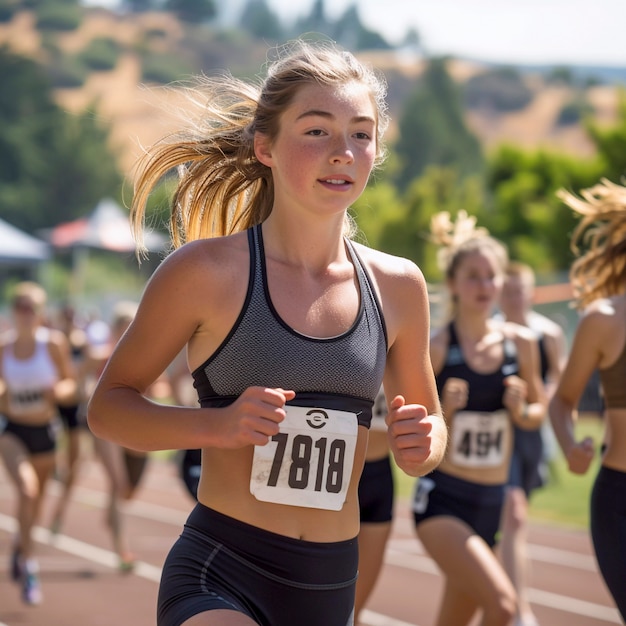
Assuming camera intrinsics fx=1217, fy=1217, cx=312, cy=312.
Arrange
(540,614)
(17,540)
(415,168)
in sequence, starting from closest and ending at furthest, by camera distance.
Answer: (540,614), (17,540), (415,168)

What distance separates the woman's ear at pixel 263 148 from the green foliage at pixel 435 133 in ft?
392

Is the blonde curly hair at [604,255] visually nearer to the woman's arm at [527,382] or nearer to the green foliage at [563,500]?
the woman's arm at [527,382]

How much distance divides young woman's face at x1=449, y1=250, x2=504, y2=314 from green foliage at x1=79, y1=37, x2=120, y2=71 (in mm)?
144680

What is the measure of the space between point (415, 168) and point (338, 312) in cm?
12395

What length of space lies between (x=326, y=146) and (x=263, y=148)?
0.32 meters

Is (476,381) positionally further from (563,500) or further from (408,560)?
(563,500)

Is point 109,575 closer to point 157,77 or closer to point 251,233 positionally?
point 251,233

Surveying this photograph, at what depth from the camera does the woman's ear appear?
10.6 ft

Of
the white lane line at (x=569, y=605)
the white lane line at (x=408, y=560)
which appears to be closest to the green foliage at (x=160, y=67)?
the white lane line at (x=408, y=560)

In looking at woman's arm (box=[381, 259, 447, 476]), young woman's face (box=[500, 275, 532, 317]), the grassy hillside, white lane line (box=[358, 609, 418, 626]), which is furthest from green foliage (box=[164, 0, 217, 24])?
woman's arm (box=[381, 259, 447, 476])

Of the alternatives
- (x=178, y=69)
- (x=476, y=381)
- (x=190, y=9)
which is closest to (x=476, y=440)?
(x=476, y=381)

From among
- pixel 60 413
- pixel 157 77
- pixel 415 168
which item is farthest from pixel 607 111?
pixel 60 413

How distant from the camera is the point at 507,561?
6.82 m

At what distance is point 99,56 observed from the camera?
147250 mm
